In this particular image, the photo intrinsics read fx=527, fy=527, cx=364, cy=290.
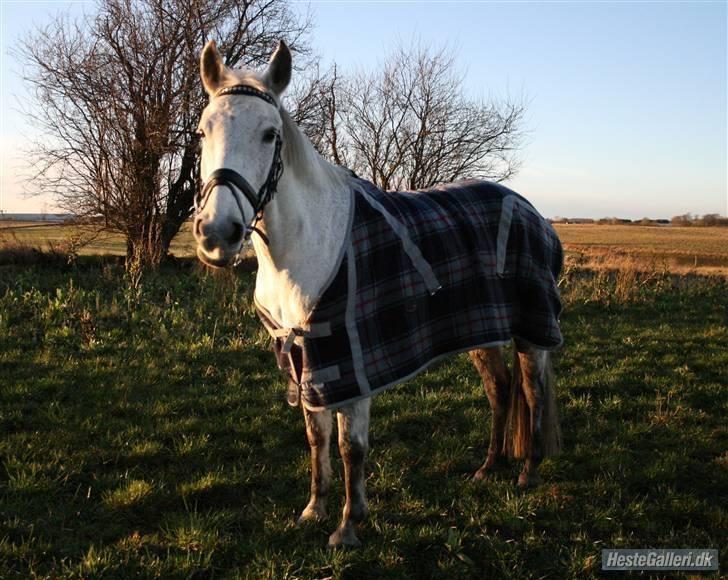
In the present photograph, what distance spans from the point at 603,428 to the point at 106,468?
3900 millimetres

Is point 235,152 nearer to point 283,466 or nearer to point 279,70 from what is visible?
point 279,70

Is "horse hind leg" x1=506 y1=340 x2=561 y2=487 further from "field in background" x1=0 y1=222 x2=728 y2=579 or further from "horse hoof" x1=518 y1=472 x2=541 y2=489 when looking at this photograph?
"field in background" x1=0 y1=222 x2=728 y2=579

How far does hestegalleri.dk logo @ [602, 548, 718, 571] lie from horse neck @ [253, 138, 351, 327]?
6.93ft

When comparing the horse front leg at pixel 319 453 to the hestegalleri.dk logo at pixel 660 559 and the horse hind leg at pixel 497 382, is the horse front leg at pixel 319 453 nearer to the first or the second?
the horse hind leg at pixel 497 382

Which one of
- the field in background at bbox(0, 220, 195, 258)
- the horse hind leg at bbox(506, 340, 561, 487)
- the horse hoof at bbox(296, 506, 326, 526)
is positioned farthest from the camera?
the field in background at bbox(0, 220, 195, 258)

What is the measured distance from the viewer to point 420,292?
9.95ft

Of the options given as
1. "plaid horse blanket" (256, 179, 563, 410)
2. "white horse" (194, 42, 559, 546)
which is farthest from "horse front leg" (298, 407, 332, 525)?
"plaid horse blanket" (256, 179, 563, 410)

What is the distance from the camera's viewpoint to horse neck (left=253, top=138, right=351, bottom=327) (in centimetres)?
266

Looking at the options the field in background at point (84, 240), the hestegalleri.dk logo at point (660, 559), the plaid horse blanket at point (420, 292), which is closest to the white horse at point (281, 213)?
the plaid horse blanket at point (420, 292)

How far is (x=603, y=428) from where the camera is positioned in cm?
447

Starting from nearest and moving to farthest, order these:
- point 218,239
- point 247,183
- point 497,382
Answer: point 218,239
point 247,183
point 497,382

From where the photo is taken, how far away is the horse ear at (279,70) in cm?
247

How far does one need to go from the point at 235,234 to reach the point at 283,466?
7.30 ft

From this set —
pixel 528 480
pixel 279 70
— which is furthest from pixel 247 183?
pixel 528 480
